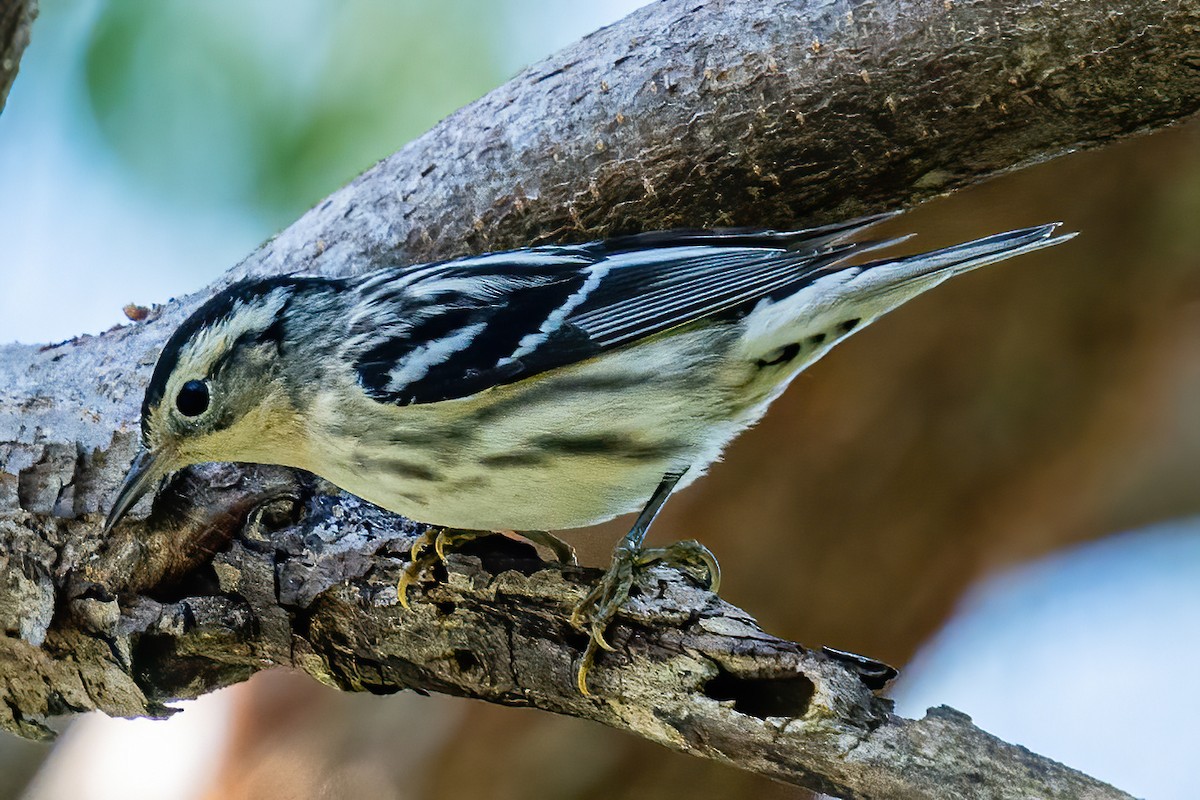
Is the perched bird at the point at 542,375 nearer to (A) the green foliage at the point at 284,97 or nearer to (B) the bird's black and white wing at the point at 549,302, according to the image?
(B) the bird's black and white wing at the point at 549,302

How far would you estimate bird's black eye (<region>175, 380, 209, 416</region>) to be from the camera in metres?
1.30

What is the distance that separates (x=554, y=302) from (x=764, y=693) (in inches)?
20.8

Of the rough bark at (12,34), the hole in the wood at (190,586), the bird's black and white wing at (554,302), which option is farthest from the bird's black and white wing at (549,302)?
the rough bark at (12,34)

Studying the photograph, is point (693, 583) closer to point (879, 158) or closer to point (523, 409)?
point (523, 409)

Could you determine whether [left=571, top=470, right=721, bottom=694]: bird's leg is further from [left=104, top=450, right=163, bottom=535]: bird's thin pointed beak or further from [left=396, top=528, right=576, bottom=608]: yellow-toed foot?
[left=104, top=450, right=163, bottom=535]: bird's thin pointed beak

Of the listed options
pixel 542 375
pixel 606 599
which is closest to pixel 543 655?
pixel 606 599

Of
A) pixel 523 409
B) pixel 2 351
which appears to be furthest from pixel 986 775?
pixel 2 351

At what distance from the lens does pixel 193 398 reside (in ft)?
4.30

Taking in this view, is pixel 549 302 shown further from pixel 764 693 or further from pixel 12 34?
pixel 12 34

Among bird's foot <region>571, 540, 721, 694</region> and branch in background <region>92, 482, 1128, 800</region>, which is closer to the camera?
branch in background <region>92, 482, 1128, 800</region>

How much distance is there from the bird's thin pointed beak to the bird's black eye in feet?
0.25

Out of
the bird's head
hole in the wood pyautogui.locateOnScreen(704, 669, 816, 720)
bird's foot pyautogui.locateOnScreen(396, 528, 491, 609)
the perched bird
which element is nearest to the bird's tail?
the perched bird

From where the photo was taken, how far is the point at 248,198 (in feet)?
6.91

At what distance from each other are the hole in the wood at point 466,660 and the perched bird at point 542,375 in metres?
0.10
